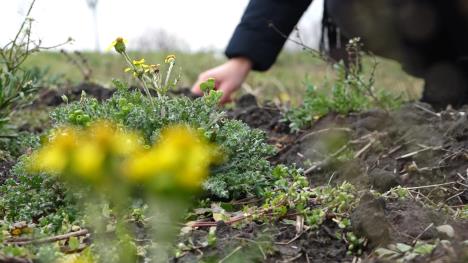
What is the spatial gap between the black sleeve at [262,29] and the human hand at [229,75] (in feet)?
0.15

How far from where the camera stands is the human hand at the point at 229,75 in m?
3.54

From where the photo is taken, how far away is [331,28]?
4602 mm

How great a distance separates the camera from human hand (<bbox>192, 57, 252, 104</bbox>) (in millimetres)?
3539

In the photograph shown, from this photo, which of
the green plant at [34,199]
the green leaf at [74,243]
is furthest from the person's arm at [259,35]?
the green leaf at [74,243]

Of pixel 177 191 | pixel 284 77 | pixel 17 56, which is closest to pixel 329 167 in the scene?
pixel 17 56

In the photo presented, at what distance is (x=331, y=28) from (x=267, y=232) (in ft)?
9.77

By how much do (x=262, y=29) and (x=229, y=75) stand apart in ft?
1.10

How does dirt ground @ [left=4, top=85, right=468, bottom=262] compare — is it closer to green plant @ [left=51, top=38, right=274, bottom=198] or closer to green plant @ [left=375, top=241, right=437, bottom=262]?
green plant @ [left=375, top=241, right=437, bottom=262]

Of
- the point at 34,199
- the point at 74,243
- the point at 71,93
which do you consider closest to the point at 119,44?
the point at 34,199

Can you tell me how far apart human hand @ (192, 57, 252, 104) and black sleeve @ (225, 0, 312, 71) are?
0.15ft

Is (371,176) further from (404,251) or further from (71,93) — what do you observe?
(71,93)

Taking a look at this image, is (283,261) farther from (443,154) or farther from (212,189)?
(443,154)

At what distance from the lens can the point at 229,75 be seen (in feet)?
11.9

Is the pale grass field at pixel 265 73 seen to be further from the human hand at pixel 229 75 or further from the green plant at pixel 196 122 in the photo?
the green plant at pixel 196 122
